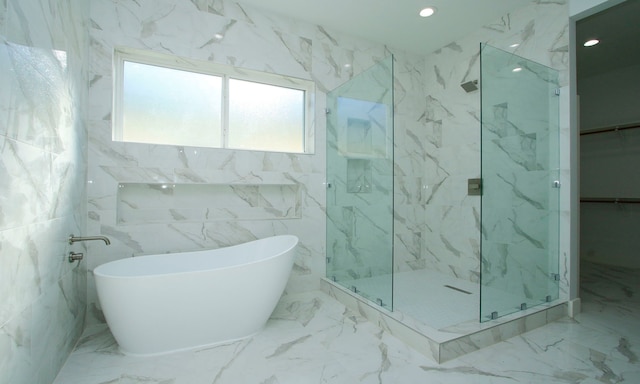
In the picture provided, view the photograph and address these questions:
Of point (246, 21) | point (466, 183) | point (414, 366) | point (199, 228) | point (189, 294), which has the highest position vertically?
point (246, 21)

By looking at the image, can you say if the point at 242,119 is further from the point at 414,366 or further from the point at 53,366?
the point at 414,366

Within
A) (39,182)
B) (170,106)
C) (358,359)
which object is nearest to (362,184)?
(358,359)

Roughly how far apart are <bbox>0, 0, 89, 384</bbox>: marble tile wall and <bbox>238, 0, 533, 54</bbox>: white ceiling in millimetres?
1674

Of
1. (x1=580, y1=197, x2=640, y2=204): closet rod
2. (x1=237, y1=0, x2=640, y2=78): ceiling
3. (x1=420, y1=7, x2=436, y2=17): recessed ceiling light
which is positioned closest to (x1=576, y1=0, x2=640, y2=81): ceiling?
(x1=237, y1=0, x2=640, y2=78): ceiling

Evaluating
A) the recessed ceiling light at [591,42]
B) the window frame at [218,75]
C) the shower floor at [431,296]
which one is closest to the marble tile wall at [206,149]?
the window frame at [218,75]

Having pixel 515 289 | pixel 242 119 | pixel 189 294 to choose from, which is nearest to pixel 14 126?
pixel 189 294

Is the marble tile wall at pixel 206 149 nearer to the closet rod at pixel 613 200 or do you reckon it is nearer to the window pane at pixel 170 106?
the window pane at pixel 170 106

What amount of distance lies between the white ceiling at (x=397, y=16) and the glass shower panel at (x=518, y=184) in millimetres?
852

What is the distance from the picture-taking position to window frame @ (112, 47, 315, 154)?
93.8 inches

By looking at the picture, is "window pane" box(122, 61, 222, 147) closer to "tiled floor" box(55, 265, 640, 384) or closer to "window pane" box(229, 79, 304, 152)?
"window pane" box(229, 79, 304, 152)

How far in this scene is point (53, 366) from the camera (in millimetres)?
1515

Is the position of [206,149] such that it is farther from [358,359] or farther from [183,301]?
[358,359]

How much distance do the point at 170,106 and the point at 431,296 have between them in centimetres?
286

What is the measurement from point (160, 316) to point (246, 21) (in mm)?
2502
